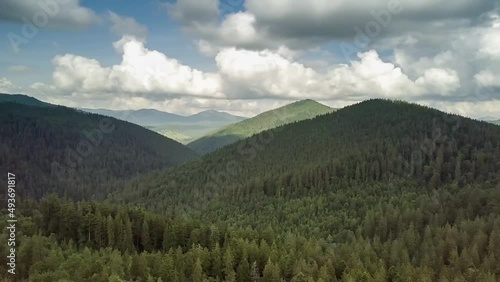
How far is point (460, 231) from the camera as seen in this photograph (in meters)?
176

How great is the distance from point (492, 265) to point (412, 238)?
1423 inches

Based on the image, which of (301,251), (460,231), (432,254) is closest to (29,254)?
(301,251)

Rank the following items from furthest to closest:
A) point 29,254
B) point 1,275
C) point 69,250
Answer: point 69,250 → point 29,254 → point 1,275

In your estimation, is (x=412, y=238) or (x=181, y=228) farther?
(x=412, y=238)

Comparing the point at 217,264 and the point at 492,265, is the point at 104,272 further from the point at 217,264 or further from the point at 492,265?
the point at 492,265

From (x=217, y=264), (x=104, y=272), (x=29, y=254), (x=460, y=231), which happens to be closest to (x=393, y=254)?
(x=460, y=231)

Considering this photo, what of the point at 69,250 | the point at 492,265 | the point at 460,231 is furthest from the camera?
the point at 460,231

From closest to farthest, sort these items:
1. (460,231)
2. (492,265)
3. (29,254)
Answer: (29,254) → (492,265) → (460,231)

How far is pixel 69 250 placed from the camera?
12419 cm

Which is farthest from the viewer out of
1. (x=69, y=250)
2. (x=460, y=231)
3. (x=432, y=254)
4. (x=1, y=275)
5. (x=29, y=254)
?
(x=460, y=231)

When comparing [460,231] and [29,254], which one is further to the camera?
[460,231]

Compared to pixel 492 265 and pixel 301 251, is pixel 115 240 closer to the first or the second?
pixel 301 251

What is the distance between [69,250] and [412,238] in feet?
434

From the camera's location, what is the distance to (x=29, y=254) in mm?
113500
